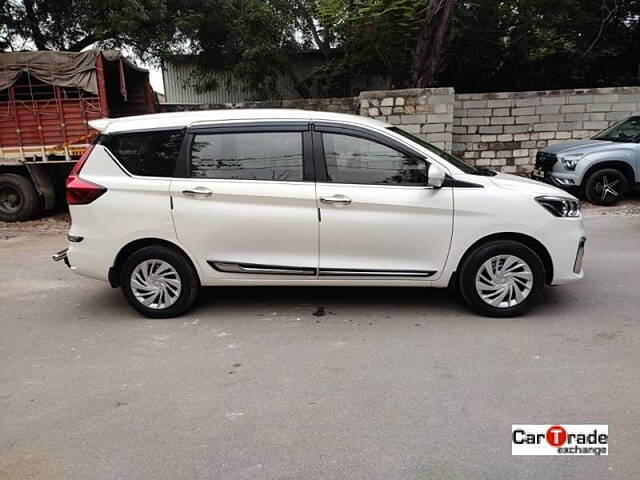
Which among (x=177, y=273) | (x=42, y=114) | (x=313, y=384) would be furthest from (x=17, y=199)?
(x=313, y=384)

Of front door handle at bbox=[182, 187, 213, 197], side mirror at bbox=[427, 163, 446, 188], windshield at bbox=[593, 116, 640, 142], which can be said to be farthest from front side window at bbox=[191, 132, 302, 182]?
windshield at bbox=[593, 116, 640, 142]

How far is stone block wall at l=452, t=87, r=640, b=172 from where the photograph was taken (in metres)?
11.3

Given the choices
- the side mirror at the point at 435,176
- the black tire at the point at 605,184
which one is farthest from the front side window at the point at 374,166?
the black tire at the point at 605,184

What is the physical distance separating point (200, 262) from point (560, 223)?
3088 millimetres

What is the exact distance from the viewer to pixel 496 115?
38.0 ft

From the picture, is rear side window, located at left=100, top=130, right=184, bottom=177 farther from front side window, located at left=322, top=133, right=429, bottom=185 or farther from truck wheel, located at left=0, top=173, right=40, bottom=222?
truck wheel, located at left=0, top=173, right=40, bottom=222

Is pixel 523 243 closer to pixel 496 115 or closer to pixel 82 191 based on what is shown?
pixel 82 191

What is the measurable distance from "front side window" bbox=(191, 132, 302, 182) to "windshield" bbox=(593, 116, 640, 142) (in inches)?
312

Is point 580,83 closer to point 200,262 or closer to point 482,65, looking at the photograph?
point 482,65

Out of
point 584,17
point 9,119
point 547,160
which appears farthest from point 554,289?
point 584,17

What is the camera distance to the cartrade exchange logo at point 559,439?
269 cm

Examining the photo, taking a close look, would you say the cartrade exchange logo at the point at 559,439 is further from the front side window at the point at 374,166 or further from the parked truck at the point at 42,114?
the parked truck at the point at 42,114

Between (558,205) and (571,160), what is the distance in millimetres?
5828

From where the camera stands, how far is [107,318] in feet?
15.5
